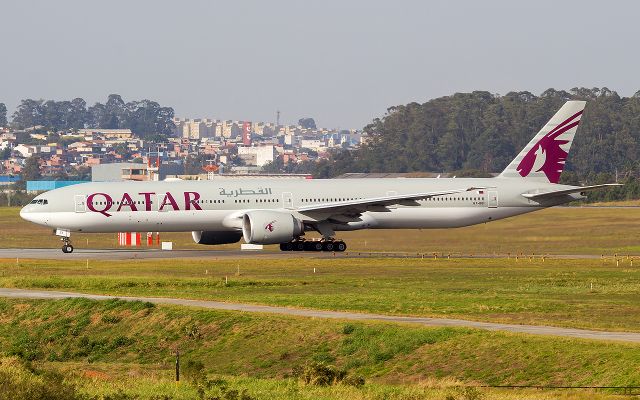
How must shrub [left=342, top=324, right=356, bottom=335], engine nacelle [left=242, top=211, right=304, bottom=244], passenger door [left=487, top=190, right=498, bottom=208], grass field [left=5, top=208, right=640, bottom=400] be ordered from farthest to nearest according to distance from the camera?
passenger door [left=487, top=190, right=498, bottom=208]
engine nacelle [left=242, top=211, right=304, bottom=244]
shrub [left=342, top=324, right=356, bottom=335]
grass field [left=5, top=208, right=640, bottom=400]

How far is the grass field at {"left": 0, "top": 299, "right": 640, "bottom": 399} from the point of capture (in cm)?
3319

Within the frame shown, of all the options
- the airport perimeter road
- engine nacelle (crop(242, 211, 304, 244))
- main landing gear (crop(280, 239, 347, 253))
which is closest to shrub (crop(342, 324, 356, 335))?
the airport perimeter road

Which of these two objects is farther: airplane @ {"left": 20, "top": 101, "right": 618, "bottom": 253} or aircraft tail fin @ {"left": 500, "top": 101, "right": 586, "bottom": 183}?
aircraft tail fin @ {"left": 500, "top": 101, "right": 586, "bottom": 183}

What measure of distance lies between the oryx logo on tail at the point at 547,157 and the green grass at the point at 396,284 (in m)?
11.3

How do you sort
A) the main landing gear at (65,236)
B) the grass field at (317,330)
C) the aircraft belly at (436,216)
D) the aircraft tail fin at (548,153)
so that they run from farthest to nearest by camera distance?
the aircraft tail fin at (548,153) → the aircraft belly at (436,216) → the main landing gear at (65,236) → the grass field at (317,330)

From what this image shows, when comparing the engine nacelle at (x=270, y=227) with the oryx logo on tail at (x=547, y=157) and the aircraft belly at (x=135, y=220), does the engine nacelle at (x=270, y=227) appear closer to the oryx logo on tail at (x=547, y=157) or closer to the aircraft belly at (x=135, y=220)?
the aircraft belly at (x=135, y=220)

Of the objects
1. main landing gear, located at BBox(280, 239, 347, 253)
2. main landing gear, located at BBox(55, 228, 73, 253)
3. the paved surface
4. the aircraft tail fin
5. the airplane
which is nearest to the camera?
the airplane

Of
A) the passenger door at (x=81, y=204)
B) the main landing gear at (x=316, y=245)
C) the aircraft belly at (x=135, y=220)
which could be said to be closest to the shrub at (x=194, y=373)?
the aircraft belly at (x=135, y=220)

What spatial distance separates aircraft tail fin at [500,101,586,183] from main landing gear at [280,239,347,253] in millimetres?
12035

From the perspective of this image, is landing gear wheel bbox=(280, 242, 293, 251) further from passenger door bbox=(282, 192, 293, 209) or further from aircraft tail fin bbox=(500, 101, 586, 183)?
aircraft tail fin bbox=(500, 101, 586, 183)

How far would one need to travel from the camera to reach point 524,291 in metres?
53.4

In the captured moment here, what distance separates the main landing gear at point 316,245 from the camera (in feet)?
249

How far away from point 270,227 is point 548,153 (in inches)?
773

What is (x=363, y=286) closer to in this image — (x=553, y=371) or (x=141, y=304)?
(x=141, y=304)
